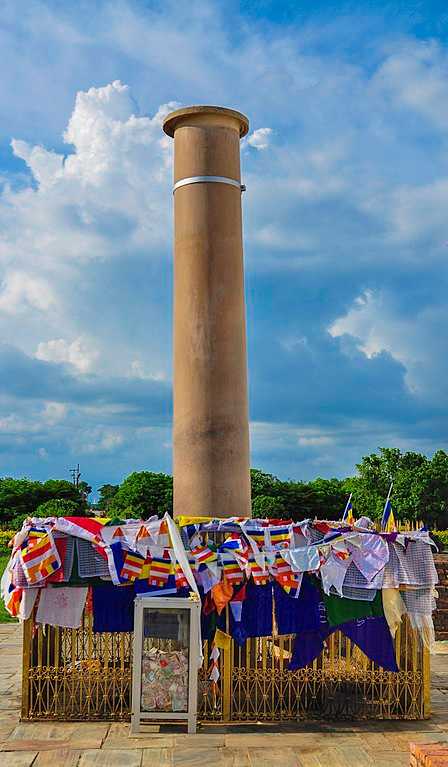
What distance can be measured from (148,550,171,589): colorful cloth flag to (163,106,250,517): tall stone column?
5.44ft

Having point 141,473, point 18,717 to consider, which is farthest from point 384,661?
point 141,473

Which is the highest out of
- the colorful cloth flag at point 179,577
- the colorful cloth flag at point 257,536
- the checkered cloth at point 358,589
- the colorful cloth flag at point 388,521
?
the colorful cloth flag at point 388,521

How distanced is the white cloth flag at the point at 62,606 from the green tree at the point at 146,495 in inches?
1416

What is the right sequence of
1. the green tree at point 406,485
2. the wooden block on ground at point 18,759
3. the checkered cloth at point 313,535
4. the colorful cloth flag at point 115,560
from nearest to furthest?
the wooden block on ground at point 18,759
the colorful cloth flag at point 115,560
the checkered cloth at point 313,535
the green tree at point 406,485

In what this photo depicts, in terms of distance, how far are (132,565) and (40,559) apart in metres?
0.98

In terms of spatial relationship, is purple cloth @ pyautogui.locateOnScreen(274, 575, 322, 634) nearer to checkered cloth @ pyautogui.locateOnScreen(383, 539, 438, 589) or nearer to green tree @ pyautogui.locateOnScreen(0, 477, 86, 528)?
checkered cloth @ pyautogui.locateOnScreen(383, 539, 438, 589)

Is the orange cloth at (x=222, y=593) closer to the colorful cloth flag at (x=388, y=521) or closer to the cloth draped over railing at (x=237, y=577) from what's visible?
the cloth draped over railing at (x=237, y=577)

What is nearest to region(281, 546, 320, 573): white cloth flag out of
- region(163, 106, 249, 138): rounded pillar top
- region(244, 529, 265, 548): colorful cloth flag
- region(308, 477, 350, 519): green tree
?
region(244, 529, 265, 548): colorful cloth flag

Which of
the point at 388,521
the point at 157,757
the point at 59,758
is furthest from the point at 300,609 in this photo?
the point at 59,758

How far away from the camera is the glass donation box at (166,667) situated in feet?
30.2

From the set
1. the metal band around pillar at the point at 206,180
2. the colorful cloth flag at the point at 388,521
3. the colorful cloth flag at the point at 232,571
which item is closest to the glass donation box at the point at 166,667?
the colorful cloth flag at the point at 232,571

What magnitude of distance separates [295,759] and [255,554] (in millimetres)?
2162

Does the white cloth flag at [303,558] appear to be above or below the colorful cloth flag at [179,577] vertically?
above

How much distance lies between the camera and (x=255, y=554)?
387 inches
